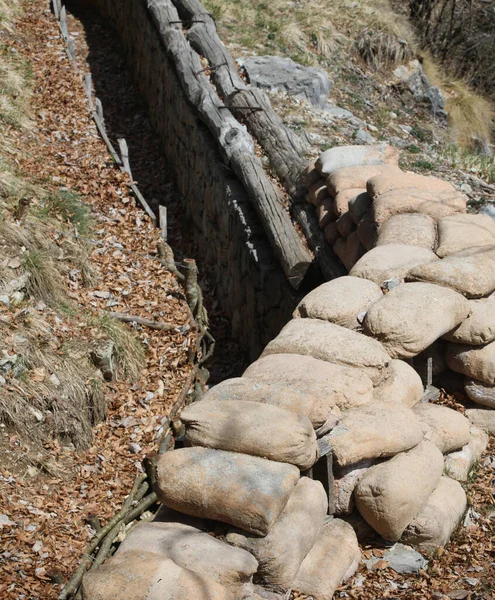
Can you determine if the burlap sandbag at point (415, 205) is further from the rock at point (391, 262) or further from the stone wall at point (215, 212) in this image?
the stone wall at point (215, 212)

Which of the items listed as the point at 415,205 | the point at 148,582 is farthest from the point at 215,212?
the point at 148,582

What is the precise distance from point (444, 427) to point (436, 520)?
2.02 feet

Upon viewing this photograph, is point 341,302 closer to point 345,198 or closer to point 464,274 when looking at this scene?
point 464,274

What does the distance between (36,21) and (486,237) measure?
32.5ft

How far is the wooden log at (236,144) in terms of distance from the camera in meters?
6.97

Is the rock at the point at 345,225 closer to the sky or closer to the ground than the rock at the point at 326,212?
closer to the sky

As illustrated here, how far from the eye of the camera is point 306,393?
12.2 ft

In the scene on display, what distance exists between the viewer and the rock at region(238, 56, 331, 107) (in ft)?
35.1

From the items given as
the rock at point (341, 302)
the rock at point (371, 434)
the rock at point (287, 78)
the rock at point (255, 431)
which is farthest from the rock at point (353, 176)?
the rock at point (287, 78)

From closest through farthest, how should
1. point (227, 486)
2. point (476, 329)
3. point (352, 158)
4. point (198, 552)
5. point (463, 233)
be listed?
1. point (198, 552)
2. point (227, 486)
3. point (476, 329)
4. point (463, 233)
5. point (352, 158)

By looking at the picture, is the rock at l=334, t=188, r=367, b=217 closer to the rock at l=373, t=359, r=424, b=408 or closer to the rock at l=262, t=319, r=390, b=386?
the rock at l=262, t=319, r=390, b=386

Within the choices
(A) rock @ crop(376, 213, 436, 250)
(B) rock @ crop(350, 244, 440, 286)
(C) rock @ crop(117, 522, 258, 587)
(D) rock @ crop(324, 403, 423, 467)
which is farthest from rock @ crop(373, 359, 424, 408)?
(A) rock @ crop(376, 213, 436, 250)

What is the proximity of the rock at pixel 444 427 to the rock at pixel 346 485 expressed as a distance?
535mm

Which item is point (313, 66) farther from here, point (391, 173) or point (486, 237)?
point (486, 237)
